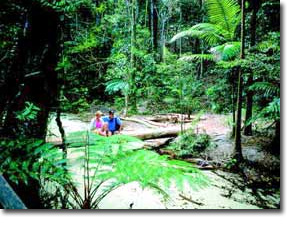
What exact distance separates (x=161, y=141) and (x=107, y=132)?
3.89ft

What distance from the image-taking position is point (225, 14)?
3.13 m

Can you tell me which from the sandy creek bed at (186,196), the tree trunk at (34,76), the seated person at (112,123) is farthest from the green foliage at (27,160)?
the seated person at (112,123)

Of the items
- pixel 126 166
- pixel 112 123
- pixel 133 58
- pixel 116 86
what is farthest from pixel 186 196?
pixel 133 58

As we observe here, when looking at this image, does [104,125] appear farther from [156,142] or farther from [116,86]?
[116,86]

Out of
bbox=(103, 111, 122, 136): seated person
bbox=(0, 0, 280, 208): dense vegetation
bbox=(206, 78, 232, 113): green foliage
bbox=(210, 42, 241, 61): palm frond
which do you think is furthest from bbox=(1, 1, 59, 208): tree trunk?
bbox=(206, 78, 232, 113): green foliage

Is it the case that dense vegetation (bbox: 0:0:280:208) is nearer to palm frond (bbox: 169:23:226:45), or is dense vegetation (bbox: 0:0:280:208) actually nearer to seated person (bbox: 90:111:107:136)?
palm frond (bbox: 169:23:226:45)

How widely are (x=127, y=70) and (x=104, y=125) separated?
2.85 meters

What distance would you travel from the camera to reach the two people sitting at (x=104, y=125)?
3078 millimetres

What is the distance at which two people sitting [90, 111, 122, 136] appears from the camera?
308cm

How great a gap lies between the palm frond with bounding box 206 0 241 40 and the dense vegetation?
1 centimetres

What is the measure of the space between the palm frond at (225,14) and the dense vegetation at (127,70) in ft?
0.04
